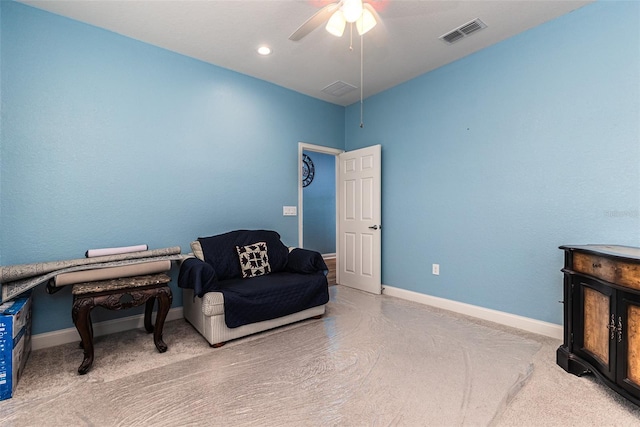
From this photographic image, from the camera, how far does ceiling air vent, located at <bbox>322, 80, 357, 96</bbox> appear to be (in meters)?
3.86

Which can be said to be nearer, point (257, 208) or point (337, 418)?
point (337, 418)

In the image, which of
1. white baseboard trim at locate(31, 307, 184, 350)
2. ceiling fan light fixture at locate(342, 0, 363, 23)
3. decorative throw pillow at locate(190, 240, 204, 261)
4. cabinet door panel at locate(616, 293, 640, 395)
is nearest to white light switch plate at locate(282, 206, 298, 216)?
decorative throw pillow at locate(190, 240, 204, 261)

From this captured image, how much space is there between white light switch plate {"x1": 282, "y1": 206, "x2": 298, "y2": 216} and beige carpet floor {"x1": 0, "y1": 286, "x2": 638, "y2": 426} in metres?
1.61

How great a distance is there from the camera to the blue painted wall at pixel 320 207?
21.6ft

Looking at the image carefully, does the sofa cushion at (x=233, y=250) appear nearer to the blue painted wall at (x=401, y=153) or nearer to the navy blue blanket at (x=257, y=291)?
the navy blue blanket at (x=257, y=291)

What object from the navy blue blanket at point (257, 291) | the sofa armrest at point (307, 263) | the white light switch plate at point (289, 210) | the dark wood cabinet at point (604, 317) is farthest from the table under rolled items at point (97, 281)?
the dark wood cabinet at point (604, 317)

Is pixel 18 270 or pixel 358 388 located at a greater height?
pixel 18 270

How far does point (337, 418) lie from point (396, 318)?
166 cm

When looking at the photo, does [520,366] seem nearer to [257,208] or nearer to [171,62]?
[257,208]

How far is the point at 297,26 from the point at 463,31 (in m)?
1.51

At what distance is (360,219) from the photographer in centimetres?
428

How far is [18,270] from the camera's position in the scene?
84.0 inches

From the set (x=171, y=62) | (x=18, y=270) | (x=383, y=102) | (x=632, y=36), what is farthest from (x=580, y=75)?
(x=18, y=270)

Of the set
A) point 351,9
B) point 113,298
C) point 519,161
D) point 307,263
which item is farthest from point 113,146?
point 519,161
